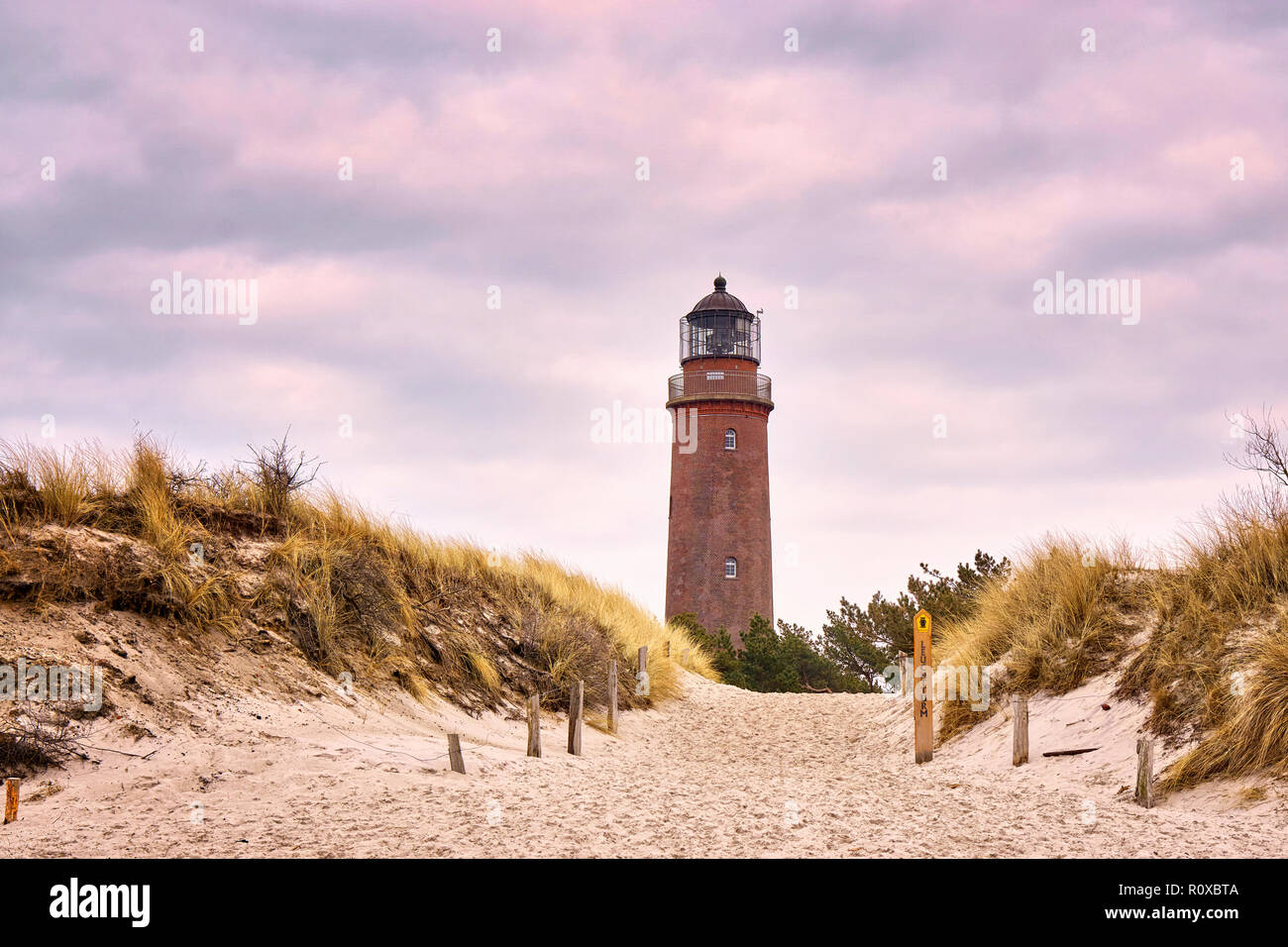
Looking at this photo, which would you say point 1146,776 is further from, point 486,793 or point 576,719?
point 576,719

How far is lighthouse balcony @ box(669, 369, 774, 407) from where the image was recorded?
3703 cm

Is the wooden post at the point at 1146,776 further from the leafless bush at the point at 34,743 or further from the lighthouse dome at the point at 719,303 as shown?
the lighthouse dome at the point at 719,303

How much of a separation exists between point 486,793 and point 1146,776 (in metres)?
6.25

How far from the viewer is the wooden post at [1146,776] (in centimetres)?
975

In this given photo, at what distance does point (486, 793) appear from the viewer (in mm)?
9703

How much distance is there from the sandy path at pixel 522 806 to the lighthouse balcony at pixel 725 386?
24377 millimetres

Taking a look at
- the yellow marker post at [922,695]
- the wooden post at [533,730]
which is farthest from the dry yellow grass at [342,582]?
the yellow marker post at [922,695]

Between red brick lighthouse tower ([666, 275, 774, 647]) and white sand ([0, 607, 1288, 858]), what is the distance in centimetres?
2168

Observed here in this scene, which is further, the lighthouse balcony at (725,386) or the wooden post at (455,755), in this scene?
the lighthouse balcony at (725,386)

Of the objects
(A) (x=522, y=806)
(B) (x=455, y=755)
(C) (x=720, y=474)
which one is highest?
(C) (x=720, y=474)
